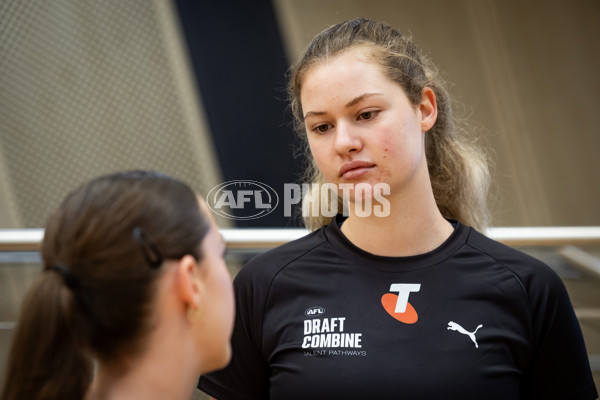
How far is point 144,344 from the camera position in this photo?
3.00 feet

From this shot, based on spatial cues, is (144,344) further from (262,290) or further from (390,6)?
(390,6)

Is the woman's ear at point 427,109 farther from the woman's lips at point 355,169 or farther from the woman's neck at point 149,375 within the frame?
the woman's neck at point 149,375

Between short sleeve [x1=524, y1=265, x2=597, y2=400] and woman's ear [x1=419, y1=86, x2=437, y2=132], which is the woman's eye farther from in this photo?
short sleeve [x1=524, y1=265, x2=597, y2=400]

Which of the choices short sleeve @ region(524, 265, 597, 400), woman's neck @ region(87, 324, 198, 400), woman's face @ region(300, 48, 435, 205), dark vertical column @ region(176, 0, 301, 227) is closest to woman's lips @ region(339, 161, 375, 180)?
woman's face @ region(300, 48, 435, 205)

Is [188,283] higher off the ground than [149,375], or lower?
higher

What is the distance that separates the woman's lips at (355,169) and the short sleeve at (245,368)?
34 cm

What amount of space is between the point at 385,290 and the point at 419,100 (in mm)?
463

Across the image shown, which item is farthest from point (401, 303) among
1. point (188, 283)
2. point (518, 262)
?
point (188, 283)

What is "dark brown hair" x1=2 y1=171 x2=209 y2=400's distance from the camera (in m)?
0.86

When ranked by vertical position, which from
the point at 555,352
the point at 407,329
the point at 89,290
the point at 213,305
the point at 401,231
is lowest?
the point at 555,352

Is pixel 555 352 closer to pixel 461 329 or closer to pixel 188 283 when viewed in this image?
pixel 461 329

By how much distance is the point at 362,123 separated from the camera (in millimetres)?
1328

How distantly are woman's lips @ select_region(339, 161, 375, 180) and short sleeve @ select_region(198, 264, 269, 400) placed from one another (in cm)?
34

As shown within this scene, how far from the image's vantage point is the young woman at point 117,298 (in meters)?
0.86
